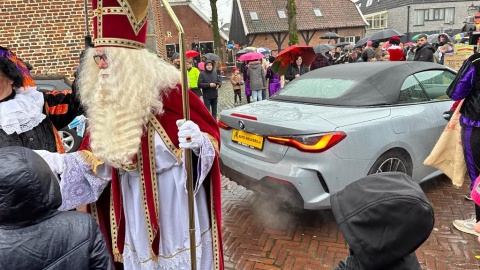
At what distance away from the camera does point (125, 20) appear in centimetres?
202

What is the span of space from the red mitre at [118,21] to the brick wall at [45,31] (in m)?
6.91

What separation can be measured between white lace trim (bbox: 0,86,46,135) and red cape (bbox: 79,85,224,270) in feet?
1.54

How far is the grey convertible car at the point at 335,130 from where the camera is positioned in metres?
3.42

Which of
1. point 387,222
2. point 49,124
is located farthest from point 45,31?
point 387,222

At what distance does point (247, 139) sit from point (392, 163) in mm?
1520

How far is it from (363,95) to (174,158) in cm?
254

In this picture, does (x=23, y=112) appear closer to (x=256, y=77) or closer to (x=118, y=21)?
(x=118, y=21)

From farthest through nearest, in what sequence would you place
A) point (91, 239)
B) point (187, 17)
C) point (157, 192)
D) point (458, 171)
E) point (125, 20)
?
Answer: point (187, 17) → point (458, 171) → point (157, 192) → point (125, 20) → point (91, 239)

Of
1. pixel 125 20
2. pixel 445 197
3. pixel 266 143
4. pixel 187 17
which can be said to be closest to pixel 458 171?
pixel 445 197

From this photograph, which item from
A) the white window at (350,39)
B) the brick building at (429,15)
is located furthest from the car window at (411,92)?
the brick building at (429,15)

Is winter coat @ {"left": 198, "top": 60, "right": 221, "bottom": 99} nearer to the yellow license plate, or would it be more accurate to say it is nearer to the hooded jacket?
the yellow license plate

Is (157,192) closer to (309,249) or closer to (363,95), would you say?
(309,249)

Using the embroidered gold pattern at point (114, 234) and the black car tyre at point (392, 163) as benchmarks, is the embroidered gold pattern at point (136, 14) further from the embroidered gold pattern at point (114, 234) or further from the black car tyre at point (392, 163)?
the black car tyre at point (392, 163)

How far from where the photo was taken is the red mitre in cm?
201
